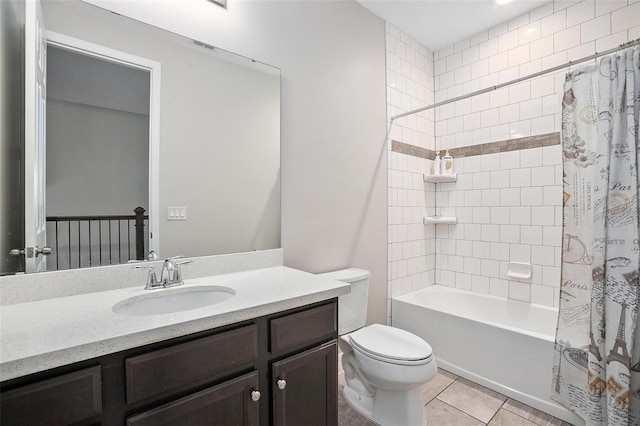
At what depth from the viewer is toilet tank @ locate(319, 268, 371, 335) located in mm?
1837

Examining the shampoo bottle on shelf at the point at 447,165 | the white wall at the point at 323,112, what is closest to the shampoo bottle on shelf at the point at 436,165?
the shampoo bottle on shelf at the point at 447,165

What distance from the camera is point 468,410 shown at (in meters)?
1.79

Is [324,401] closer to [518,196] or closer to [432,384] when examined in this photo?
[432,384]

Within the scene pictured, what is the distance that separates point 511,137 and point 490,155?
199 millimetres

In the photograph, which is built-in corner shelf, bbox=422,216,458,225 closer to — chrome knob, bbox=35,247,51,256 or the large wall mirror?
the large wall mirror

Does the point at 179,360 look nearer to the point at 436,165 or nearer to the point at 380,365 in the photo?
the point at 380,365

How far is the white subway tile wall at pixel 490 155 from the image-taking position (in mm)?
2186

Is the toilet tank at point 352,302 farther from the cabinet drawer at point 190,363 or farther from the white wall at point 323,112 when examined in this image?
the cabinet drawer at point 190,363

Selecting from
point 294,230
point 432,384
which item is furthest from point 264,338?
point 432,384

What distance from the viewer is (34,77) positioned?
1.08 metres

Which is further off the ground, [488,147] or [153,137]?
[488,147]

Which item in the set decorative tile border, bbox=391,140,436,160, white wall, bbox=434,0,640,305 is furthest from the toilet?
white wall, bbox=434,0,640,305

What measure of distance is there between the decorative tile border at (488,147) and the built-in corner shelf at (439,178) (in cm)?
20

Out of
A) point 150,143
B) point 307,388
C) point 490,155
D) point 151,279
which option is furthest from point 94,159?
point 490,155
